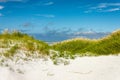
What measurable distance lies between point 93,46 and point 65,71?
777 cm

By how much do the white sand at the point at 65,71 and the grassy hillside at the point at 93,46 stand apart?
334cm

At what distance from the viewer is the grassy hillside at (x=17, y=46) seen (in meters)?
13.2

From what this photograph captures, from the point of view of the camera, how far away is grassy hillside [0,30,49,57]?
13180mm

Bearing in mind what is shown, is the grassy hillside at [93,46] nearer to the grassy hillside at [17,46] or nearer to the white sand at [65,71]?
the grassy hillside at [17,46]

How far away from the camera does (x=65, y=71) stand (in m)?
12.5

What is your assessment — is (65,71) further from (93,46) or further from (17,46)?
(93,46)

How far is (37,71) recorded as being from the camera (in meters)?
12.3

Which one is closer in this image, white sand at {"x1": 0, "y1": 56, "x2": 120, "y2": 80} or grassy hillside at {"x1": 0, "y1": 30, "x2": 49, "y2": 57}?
white sand at {"x1": 0, "y1": 56, "x2": 120, "y2": 80}

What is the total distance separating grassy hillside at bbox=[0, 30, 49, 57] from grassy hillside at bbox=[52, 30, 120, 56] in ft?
8.16

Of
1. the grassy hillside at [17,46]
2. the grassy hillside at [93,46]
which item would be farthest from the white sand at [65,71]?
the grassy hillside at [93,46]

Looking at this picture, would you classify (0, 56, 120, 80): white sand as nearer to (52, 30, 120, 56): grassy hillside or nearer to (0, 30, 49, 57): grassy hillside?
(0, 30, 49, 57): grassy hillside

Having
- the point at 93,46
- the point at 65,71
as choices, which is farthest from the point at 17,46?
the point at 93,46

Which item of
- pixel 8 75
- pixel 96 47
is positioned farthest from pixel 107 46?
pixel 8 75

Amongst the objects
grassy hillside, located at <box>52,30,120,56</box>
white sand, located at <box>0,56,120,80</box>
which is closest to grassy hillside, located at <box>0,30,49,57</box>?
white sand, located at <box>0,56,120,80</box>
